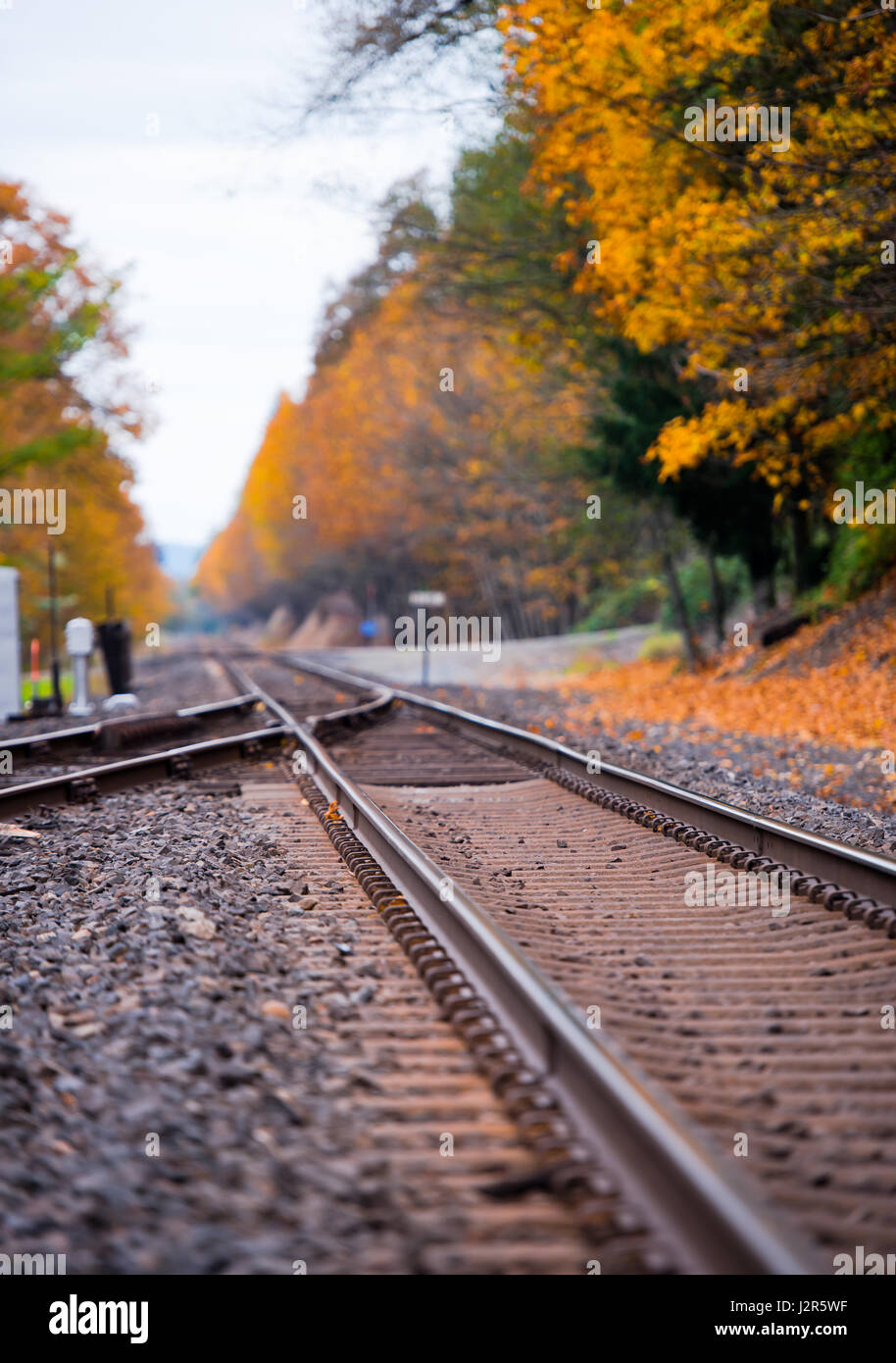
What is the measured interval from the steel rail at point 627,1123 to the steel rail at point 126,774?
13.6 ft

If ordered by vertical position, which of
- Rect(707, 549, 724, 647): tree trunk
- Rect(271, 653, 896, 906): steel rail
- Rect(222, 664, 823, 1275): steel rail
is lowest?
Rect(222, 664, 823, 1275): steel rail

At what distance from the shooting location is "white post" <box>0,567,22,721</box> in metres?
14.1

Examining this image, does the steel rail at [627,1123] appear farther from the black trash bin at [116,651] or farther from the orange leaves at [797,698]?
the black trash bin at [116,651]

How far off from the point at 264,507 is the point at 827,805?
56.5m

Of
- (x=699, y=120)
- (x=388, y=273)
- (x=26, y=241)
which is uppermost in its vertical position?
(x=26, y=241)

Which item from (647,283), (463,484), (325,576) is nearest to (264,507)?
(325,576)

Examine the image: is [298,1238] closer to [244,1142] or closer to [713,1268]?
[244,1142]

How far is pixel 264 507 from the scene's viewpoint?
61.2m

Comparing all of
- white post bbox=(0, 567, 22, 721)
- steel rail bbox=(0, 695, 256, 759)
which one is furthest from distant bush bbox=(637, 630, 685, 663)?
white post bbox=(0, 567, 22, 721)

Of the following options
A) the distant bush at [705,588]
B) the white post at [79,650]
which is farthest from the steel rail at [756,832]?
the distant bush at [705,588]

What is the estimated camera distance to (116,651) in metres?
19.4

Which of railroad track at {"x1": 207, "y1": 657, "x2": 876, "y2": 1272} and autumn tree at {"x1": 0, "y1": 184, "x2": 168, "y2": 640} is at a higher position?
autumn tree at {"x1": 0, "y1": 184, "x2": 168, "y2": 640}

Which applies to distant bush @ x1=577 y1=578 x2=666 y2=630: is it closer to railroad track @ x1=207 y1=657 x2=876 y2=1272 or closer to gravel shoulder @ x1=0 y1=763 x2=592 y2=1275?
railroad track @ x1=207 y1=657 x2=876 y2=1272

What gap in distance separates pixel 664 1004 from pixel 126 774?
574 centimetres
